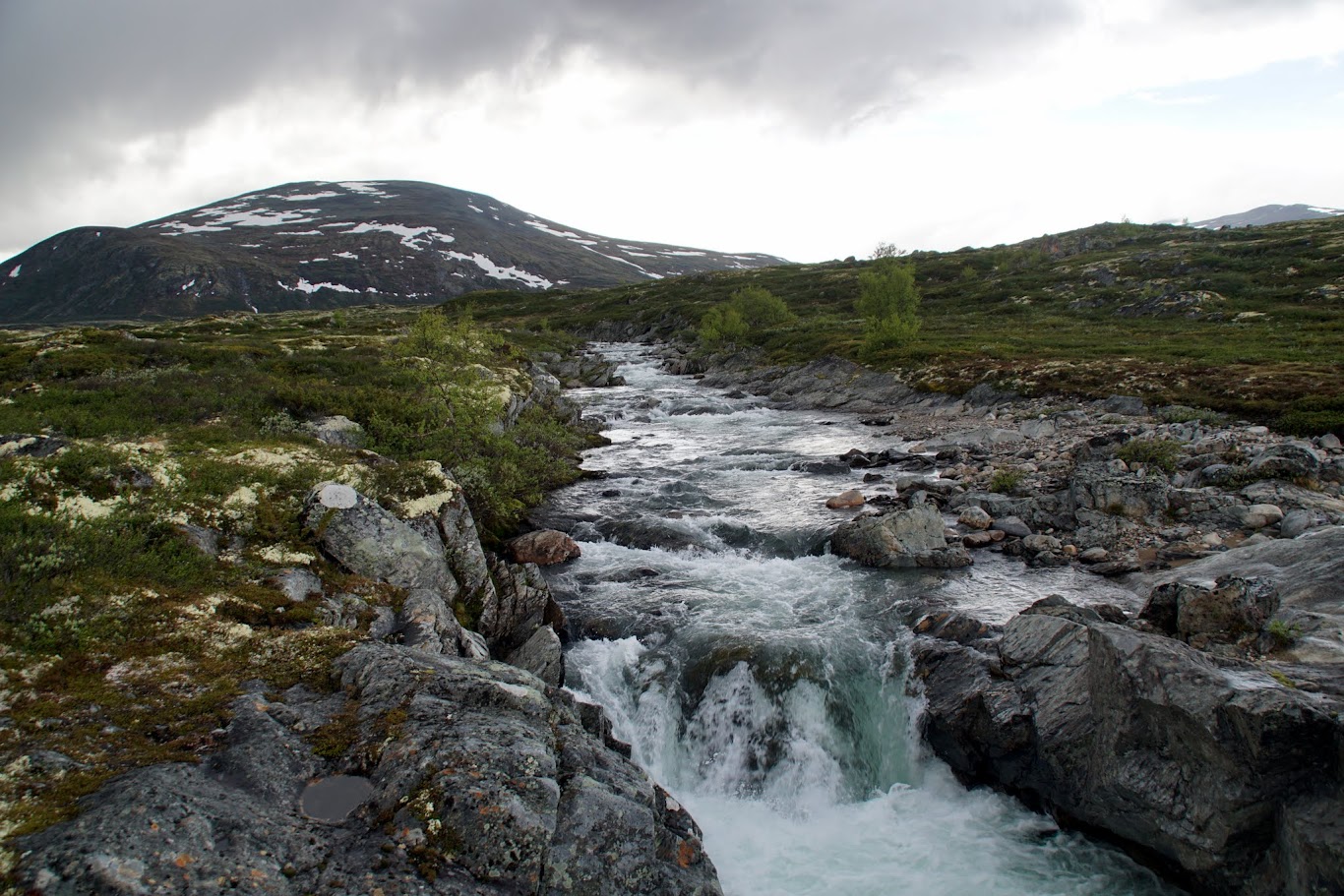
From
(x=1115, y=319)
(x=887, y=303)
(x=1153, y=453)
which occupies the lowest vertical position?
(x=1153, y=453)

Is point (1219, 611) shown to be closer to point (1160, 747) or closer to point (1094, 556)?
point (1160, 747)

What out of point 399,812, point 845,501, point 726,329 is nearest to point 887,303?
point 726,329

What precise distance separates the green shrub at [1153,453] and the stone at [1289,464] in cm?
263

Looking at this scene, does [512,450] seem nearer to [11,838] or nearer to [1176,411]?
[11,838]

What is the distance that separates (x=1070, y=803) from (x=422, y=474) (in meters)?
14.5

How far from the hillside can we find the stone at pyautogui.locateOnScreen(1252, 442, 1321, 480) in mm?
8358

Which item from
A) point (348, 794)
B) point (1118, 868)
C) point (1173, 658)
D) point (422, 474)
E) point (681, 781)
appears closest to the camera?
point (348, 794)

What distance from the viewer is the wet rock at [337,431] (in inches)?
808

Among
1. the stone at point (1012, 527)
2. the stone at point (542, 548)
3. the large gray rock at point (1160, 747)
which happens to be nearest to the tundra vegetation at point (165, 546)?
the stone at point (542, 548)

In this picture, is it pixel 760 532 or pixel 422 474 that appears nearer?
pixel 422 474

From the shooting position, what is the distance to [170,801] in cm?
553

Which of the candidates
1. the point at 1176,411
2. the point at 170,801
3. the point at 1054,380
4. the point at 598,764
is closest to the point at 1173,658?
the point at 598,764

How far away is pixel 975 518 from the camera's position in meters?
20.8

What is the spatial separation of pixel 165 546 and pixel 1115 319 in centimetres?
8306
